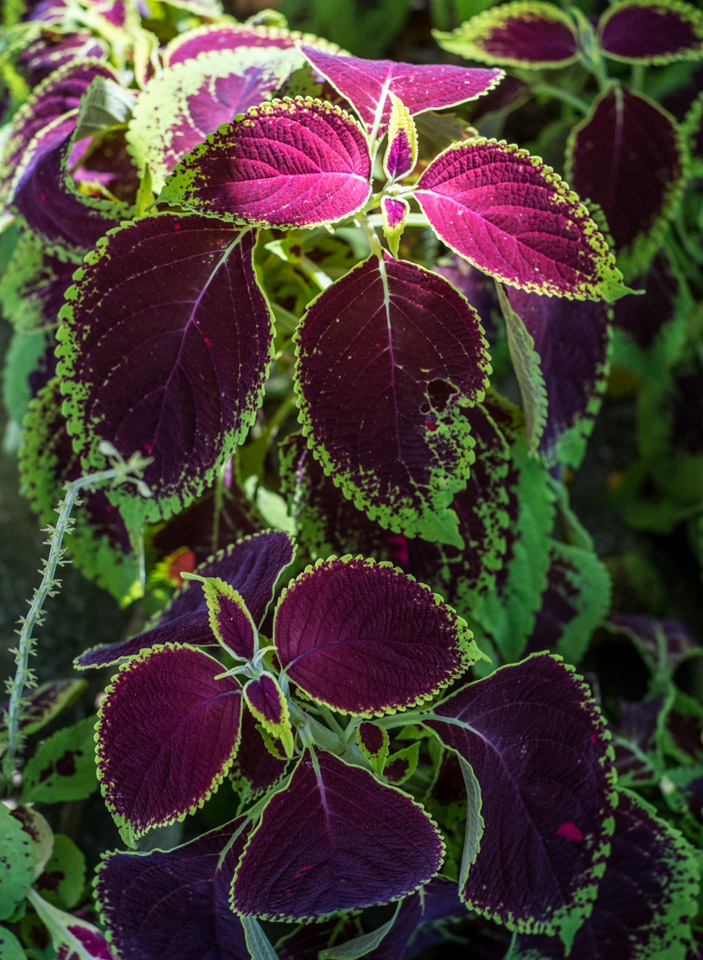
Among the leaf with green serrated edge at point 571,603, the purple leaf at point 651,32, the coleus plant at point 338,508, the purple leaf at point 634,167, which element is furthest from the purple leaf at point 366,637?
the purple leaf at point 651,32

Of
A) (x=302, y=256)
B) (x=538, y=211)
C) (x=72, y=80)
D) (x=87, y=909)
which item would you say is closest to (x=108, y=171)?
(x=72, y=80)

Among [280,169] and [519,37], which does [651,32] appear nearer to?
[519,37]

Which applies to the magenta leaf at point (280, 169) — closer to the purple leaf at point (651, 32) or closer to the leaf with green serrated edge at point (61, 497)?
the leaf with green serrated edge at point (61, 497)

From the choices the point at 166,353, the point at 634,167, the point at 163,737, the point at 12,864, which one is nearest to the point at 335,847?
the point at 163,737

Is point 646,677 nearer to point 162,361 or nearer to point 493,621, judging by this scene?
point 493,621

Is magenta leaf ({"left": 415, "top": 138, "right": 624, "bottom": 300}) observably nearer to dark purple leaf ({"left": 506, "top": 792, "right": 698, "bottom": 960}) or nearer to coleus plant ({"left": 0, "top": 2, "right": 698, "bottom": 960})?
coleus plant ({"left": 0, "top": 2, "right": 698, "bottom": 960})

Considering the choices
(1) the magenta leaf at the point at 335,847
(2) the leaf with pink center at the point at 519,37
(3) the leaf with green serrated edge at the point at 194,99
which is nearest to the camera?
(1) the magenta leaf at the point at 335,847
